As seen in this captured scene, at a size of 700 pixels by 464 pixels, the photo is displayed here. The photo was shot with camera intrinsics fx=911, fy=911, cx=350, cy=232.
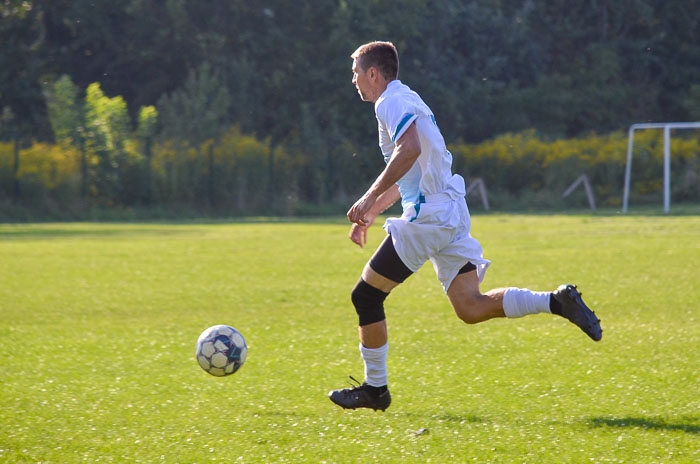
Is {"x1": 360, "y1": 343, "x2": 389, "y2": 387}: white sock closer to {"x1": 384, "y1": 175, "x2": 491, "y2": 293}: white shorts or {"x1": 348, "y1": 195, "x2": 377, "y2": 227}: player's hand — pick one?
{"x1": 384, "y1": 175, "x2": 491, "y2": 293}: white shorts

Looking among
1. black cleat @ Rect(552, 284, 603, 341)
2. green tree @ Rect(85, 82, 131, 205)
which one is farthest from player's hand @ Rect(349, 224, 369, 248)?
green tree @ Rect(85, 82, 131, 205)


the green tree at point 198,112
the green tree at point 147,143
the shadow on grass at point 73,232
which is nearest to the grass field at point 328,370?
the shadow on grass at point 73,232

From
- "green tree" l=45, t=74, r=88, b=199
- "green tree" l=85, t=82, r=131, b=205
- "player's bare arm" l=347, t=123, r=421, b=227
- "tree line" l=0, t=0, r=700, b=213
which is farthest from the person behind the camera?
"tree line" l=0, t=0, r=700, b=213

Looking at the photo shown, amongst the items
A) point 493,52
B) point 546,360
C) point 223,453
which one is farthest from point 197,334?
point 493,52

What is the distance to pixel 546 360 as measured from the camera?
676 centimetres

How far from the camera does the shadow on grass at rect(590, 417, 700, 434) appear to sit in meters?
4.80

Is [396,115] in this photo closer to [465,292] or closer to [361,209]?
[361,209]

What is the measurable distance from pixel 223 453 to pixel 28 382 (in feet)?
7.80

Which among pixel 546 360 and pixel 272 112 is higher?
pixel 272 112

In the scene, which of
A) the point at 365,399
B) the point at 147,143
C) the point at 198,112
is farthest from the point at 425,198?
the point at 198,112

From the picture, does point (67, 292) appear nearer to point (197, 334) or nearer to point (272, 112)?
point (197, 334)

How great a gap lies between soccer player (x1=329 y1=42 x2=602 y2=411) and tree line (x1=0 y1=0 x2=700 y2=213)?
27.4 meters

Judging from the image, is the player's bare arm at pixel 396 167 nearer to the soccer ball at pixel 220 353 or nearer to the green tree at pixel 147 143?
→ the soccer ball at pixel 220 353

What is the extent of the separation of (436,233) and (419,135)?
571 mm
